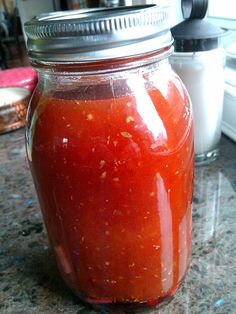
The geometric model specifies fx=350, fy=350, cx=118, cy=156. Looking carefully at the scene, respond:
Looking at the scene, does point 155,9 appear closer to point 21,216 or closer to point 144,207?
point 144,207

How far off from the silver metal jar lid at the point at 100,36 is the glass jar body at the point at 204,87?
0.91 ft

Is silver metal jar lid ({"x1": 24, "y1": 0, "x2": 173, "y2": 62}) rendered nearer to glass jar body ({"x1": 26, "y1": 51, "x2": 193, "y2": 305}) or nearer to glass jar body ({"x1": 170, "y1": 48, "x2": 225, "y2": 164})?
glass jar body ({"x1": 26, "y1": 51, "x2": 193, "y2": 305})

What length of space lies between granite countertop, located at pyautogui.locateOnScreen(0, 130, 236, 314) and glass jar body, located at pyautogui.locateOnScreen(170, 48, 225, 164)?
0.19ft

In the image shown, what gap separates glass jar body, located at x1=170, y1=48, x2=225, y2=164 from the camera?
1.84 feet

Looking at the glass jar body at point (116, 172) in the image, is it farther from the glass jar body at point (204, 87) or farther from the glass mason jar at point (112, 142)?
the glass jar body at point (204, 87)

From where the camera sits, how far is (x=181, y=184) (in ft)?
1.13

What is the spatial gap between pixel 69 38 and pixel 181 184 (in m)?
0.17

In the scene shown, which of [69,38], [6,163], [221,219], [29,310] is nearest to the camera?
[69,38]

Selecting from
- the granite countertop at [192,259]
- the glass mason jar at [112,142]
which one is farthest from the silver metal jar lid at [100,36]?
the granite countertop at [192,259]

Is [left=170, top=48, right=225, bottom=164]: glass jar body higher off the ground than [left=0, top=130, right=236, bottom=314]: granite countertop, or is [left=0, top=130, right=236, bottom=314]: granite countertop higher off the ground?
[left=170, top=48, right=225, bottom=164]: glass jar body

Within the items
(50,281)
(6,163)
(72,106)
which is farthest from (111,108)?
(6,163)

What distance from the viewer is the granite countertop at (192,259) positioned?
1.26 ft

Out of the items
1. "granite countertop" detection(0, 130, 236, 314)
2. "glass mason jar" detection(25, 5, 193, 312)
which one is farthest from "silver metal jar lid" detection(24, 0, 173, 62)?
"granite countertop" detection(0, 130, 236, 314)

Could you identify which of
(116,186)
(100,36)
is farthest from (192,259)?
(100,36)
